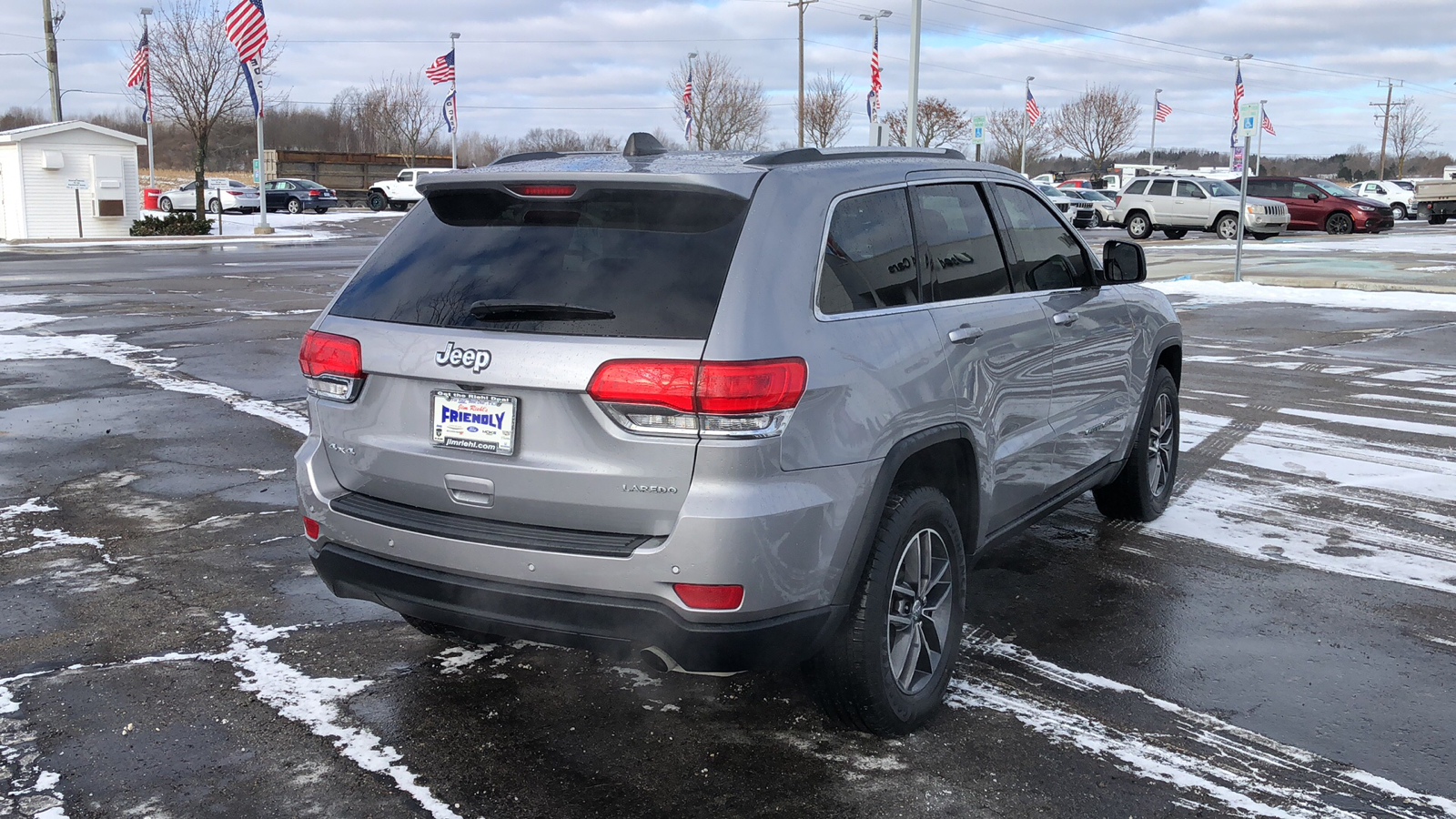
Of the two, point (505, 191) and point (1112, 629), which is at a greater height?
point (505, 191)

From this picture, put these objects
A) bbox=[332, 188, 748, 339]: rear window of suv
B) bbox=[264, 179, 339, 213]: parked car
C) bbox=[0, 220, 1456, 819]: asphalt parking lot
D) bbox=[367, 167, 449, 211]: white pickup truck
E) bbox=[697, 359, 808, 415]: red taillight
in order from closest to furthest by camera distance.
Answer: bbox=[697, 359, 808, 415]: red taillight → bbox=[332, 188, 748, 339]: rear window of suv → bbox=[0, 220, 1456, 819]: asphalt parking lot → bbox=[264, 179, 339, 213]: parked car → bbox=[367, 167, 449, 211]: white pickup truck

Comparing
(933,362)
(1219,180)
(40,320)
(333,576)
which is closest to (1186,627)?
(933,362)

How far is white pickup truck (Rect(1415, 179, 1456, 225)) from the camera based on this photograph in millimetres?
43438

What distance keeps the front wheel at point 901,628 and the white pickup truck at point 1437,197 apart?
155 ft

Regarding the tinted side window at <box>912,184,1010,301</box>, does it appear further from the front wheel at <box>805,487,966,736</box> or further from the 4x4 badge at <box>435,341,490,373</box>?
the 4x4 badge at <box>435,341,490,373</box>

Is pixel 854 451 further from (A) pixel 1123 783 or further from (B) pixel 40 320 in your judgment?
(B) pixel 40 320

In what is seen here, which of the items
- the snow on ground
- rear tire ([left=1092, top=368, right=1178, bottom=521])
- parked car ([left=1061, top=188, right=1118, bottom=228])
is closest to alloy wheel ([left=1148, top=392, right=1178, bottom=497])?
rear tire ([left=1092, top=368, right=1178, bottom=521])

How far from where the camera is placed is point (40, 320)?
14828 millimetres

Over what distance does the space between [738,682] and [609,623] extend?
1.09m

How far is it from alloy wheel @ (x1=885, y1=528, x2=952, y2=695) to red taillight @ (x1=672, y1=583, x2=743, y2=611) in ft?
2.16

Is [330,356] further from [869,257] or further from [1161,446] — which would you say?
[1161,446]

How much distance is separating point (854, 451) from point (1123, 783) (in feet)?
4.03

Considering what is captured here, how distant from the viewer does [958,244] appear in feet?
14.3

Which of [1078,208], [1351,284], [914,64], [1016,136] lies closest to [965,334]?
[1351,284]
